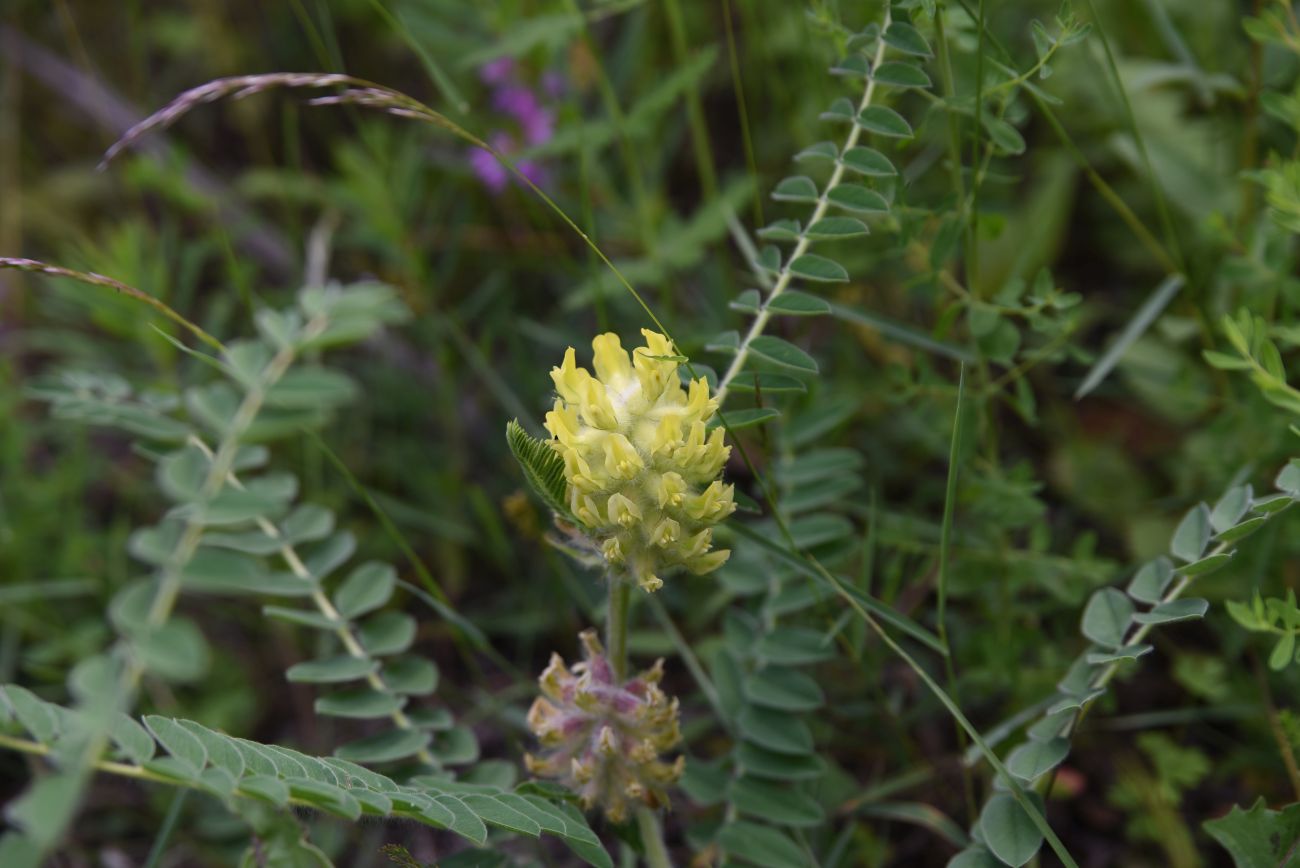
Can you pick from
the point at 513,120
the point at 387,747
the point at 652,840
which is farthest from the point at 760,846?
the point at 513,120

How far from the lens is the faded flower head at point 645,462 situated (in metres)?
1.33

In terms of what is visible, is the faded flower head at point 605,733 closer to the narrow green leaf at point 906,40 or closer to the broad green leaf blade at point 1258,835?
the broad green leaf blade at point 1258,835

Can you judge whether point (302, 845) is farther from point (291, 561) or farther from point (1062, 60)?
point (1062, 60)

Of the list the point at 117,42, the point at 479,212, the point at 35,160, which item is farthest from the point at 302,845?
the point at 117,42

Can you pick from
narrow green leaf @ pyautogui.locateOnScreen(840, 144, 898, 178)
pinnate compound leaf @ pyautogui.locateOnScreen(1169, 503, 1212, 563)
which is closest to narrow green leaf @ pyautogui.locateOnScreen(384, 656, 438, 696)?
narrow green leaf @ pyautogui.locateOnScreen(840, 144, 898, 178)

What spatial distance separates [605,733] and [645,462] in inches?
15.1

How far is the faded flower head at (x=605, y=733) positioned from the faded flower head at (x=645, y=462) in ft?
0.70

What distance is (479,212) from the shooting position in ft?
9.87

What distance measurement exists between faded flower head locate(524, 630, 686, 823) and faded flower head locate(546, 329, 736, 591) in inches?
8.4

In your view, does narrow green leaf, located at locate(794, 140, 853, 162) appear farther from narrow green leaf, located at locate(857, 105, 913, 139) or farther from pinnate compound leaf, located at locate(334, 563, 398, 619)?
pinnate compound leaf, located at locate(334, 563, 398, 619)

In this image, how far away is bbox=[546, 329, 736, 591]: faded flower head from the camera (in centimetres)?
133

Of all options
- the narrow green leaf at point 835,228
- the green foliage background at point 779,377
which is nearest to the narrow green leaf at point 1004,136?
the green foliage background at point 779,377

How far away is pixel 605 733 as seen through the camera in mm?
1472

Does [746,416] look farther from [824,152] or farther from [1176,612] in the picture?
[1176,612]
